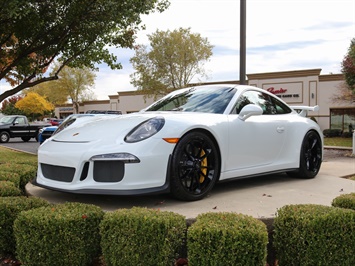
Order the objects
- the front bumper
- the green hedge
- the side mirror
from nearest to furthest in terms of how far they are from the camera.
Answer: the front bumper
the side mirror
the green hedge

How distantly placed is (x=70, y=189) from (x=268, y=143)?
2.48 meters

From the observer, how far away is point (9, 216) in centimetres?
337

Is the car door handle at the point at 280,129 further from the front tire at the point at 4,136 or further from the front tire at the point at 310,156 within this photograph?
the front tire at the point at 4,136

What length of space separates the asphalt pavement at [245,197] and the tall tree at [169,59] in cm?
3099

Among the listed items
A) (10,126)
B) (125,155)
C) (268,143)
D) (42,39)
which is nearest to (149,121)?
(125,155)

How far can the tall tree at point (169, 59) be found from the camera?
35.4m

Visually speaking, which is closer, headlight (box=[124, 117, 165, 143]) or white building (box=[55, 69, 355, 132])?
headlight (box=[124, 117, 165, 143])

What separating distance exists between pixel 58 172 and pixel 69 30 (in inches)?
209

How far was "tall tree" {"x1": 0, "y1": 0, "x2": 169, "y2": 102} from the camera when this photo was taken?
25.3ft

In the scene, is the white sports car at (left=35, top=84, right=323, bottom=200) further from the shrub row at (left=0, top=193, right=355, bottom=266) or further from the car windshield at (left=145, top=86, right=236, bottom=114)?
the shrub row at (left=0, top=193, right=355, bottom=266)

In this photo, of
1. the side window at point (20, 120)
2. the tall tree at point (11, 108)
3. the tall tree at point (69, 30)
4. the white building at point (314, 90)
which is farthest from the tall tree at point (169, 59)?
the tall tree at point (11, 108)

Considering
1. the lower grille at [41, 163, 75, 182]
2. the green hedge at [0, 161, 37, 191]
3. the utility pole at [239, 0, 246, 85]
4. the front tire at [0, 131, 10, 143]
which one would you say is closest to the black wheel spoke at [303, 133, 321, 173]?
the utility pole at [239, 0, 246, 85]

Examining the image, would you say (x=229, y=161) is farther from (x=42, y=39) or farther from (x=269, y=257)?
(x=42, y=39)

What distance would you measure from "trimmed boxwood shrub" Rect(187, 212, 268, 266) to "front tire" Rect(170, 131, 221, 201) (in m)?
1.04
